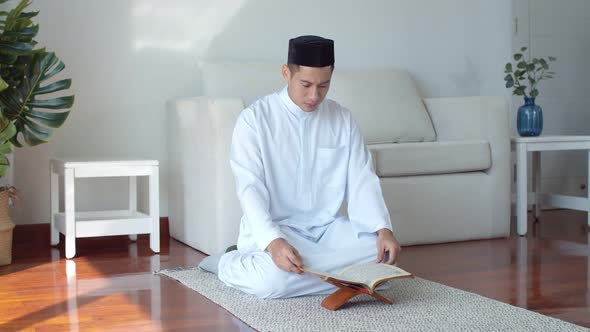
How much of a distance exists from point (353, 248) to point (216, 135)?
3.32ft

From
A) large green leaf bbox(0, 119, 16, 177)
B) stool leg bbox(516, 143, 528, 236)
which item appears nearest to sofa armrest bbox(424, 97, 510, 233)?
stool leg bbox(516, 143, 528, 236)

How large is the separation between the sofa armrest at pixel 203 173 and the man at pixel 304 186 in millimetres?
592

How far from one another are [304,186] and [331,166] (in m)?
0.12

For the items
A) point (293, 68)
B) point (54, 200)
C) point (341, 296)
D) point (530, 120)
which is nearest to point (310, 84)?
point (293, 68)

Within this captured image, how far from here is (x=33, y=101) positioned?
3.46 meters

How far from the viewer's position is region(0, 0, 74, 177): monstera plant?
335 cm

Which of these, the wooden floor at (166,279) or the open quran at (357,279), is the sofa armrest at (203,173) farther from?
the open quran at (357,279)

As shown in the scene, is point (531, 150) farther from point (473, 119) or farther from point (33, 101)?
point (33, 101)

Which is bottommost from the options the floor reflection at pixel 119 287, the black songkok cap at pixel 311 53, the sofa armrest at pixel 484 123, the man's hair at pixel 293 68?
the floor reflection at pixel 119 287

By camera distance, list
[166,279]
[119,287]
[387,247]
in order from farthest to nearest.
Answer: [166,279] < [119,287] < [387,247]

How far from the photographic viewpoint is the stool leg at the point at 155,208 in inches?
145

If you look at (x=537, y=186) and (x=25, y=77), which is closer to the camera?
(x=25, y=77)

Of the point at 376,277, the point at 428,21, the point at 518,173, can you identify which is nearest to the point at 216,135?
the point at 376,277

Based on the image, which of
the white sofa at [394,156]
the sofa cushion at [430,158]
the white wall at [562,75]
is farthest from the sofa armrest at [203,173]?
the white wall at [562,75]
